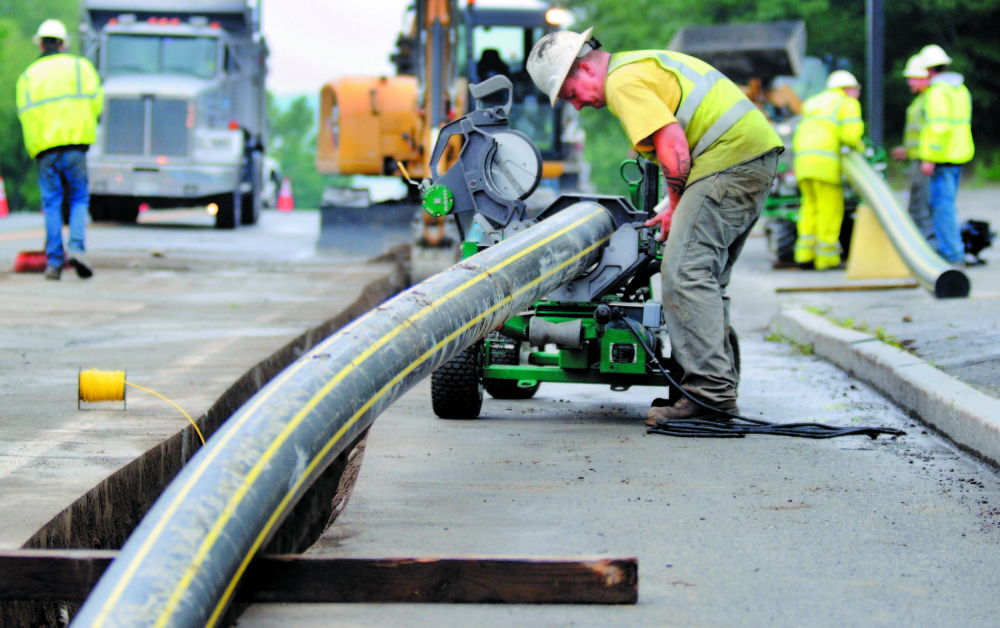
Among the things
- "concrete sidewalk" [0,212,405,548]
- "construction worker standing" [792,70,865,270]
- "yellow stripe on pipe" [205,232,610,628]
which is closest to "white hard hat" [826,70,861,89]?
"construction worker standing" [792,70,865,270]

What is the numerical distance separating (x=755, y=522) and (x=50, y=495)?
2158mm

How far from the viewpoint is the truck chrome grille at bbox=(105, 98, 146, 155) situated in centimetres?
1869

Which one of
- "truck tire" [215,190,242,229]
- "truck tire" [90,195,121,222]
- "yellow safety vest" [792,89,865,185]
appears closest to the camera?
"yellow safety vest" [792,89,865,185]

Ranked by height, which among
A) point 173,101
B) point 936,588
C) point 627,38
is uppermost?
point 627,38

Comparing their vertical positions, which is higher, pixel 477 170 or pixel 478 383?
pixel 477 170

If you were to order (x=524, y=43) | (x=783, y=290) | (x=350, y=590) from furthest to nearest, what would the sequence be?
(x=524, y=43), (x=783, y=290), (x=350, y=590)

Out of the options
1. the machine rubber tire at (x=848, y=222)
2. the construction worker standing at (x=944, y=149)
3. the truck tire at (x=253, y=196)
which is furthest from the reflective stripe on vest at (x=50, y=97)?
the truck tire at (x=253, y=196)

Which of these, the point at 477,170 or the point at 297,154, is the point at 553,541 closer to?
the point at 477,170

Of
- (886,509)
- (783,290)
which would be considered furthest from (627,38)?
(886,509)

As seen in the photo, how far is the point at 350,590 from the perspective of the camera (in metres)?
2.92

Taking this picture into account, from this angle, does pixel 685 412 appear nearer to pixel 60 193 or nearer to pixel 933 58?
pixel 60 193

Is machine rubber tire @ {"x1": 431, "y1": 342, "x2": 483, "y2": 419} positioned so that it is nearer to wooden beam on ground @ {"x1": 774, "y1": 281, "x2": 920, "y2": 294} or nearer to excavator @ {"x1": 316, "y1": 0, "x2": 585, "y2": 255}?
wooden beam on ground @ {"x1": 774, "y1": 281, "x2": 920, "y2": 294}

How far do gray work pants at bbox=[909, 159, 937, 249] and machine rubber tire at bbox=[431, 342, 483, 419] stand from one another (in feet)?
26.6

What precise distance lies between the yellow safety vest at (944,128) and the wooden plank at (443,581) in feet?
32.0
